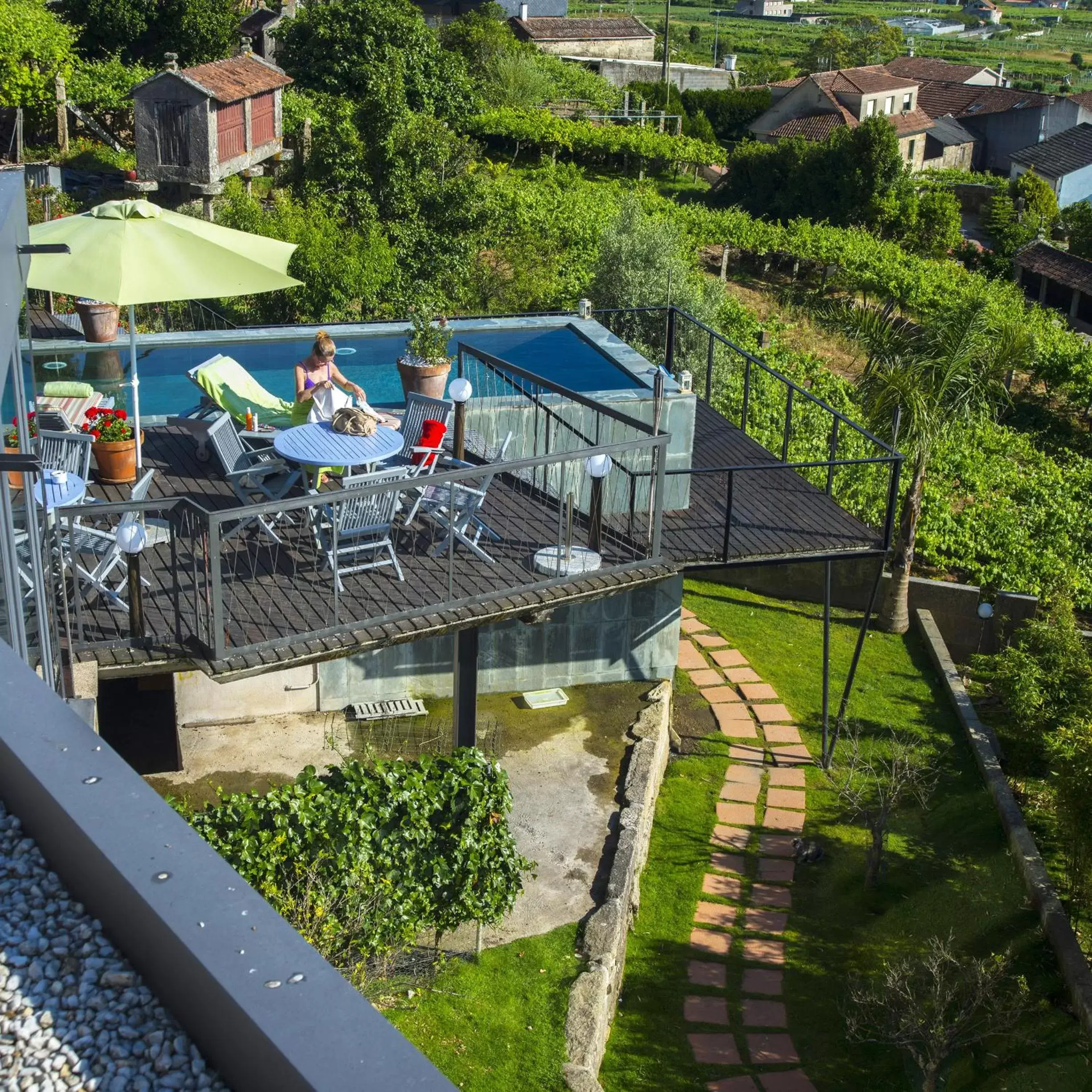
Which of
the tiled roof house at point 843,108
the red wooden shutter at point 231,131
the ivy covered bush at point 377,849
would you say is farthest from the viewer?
the tiled roof house at point 843,108

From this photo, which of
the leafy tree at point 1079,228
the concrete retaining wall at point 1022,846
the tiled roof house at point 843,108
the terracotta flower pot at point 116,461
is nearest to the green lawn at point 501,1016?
the concrete retaining wall at point 1022,846

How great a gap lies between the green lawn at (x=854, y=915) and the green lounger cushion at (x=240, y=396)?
184 inches

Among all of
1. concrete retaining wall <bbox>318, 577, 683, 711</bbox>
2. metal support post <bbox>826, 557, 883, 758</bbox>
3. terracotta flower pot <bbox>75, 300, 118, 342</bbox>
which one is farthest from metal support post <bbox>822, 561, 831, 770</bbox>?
terracotta flower pot <bbox>75, 300, 118, 342</bbox>

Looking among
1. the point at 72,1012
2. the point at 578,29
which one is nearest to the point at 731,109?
the point at 578,29

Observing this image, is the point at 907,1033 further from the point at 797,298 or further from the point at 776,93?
the point at 776,93

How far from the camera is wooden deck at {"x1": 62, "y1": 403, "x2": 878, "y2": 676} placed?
8.77 m

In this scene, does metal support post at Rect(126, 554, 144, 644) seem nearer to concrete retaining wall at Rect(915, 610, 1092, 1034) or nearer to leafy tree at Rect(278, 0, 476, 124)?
concrete retaining wall at Rect(915, 610, 1092, 1034)

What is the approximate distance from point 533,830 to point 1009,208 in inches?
2068

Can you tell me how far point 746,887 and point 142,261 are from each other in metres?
6.90

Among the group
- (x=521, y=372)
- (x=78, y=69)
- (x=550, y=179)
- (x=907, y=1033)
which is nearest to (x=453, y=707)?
(x=521, y=372)

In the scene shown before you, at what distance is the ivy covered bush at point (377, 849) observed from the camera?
795cm

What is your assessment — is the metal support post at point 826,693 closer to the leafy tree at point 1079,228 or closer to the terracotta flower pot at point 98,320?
the terracotta flower pot at point 98,320

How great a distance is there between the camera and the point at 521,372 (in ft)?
37.8

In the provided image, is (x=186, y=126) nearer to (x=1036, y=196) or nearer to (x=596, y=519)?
(x=596, y=519)
